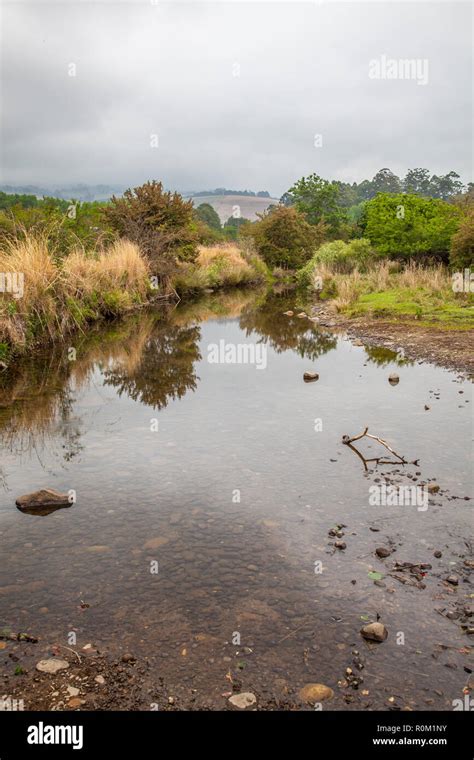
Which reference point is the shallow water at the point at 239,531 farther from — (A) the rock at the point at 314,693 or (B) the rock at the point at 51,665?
(B) the rock at the point at 51,665

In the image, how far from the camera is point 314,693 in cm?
306

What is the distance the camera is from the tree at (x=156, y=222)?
73.2 feet

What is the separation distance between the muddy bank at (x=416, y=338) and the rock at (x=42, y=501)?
7.63 m

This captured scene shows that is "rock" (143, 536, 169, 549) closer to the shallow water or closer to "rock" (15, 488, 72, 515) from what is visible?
the shallow water

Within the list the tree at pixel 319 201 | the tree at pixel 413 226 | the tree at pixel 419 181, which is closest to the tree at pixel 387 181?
the tree at pixel 419 181

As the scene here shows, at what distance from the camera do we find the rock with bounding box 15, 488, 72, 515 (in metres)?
5.26

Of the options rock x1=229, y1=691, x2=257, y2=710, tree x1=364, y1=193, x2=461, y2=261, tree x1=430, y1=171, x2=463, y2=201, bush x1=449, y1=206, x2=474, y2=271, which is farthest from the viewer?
tree x1=430, y1=171, x2=463, y2=201

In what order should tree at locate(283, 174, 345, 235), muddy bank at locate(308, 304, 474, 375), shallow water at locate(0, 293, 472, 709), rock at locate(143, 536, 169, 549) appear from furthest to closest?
tree at locate(283, 174, 345, 235), muddy bank at locate(308, 304, 474, 375), rock at locate(143, 536, 169, 549), shallow water at locate(0, 293, 472, 709)

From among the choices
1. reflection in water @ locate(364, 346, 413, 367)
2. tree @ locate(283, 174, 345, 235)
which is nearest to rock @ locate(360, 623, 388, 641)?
reflection in water @ locate(364, 346, 413, 367)

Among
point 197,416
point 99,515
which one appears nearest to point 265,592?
point 99,515

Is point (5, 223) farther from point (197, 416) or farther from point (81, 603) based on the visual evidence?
point (81, 603)

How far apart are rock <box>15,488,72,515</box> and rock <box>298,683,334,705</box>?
10.1 ft

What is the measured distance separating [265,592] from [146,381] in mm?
6683
